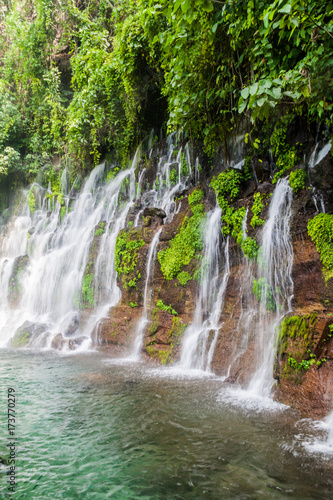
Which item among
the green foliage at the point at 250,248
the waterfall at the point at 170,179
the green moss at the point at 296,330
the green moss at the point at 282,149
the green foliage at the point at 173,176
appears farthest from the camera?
the green foliage at the point at 173,176

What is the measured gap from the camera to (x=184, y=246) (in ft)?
30.6

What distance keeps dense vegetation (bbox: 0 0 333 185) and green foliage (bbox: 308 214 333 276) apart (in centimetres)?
176

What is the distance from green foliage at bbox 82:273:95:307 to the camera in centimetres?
1233

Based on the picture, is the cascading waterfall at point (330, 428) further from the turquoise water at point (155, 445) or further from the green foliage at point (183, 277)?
the green foliage at point (183, 277)

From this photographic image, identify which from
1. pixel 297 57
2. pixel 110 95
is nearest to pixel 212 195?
pixel 297 57

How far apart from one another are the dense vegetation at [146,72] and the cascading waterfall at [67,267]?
2.77m

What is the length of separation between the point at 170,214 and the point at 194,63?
4632mm

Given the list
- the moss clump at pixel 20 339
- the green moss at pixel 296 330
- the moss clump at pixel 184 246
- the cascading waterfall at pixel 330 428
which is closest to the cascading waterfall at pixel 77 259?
the moss clump at pixel 20 339

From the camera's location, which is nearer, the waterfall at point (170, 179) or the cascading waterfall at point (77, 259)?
the cascading waterfall at point (77, 259)

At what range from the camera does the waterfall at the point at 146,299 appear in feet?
29.9

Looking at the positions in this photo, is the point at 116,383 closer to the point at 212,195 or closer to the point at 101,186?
the point at 212,195

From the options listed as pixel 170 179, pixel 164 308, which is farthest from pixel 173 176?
pixel 164 308

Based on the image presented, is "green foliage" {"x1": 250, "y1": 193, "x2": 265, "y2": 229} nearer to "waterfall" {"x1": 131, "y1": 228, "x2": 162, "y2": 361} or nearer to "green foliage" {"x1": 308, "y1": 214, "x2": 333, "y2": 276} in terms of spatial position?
"green foliage" {"x1": 308, "y1": 214, "x2": 333, "y2": 276}

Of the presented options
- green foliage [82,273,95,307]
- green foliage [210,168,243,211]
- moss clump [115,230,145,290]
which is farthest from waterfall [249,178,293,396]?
green foliage [82,273,95,307]
